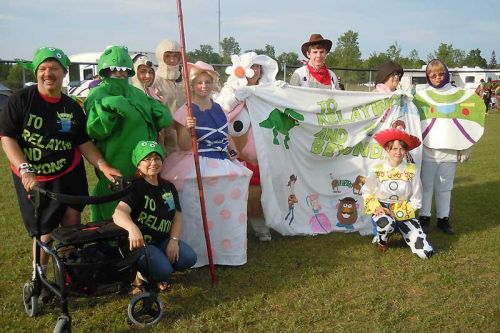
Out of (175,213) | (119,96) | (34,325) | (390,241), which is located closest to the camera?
(34,325)

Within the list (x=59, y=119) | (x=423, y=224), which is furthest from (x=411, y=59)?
(x=59, y=119)

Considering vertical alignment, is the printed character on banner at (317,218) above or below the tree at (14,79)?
below

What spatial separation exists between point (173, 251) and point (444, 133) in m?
3.27

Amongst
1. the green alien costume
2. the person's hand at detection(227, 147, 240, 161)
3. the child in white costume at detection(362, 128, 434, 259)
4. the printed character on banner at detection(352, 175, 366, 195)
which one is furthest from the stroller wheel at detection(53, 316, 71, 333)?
the printed character on banner at detection(352, 175, 366, 195)

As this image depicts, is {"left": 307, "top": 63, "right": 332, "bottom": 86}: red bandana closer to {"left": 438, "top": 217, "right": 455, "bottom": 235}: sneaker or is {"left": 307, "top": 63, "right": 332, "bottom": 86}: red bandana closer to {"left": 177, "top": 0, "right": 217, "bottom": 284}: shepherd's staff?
{"left": 438, "top": 217, "right": 455, "bottom": 235}: sneaker

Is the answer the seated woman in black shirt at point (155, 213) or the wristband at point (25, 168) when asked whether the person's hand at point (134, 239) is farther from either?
the wristband at point (25, 168)

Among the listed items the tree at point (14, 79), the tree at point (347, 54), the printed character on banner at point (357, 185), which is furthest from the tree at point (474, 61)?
the printed character on banner at point (357, 185)

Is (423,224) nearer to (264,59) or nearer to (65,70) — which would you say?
(264,59)

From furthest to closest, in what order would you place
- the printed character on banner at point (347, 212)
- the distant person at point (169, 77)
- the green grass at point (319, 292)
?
the printed character on banner at point (347, 212)
the distant person at point (169, 77)
the green grass at point (319, 292)

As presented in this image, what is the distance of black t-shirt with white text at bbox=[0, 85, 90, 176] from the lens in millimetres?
3123

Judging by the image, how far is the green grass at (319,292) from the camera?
127 inches

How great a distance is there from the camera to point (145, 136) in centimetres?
363

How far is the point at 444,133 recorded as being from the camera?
5121mm

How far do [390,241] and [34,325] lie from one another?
3.47m
